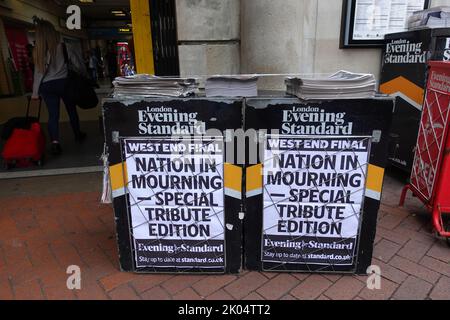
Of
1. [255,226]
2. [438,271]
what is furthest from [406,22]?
[255,226]

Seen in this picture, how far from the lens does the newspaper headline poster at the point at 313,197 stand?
226 cm

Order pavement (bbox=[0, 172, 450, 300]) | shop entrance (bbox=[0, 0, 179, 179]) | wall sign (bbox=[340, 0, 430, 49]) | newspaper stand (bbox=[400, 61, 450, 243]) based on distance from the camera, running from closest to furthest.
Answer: pavement (bbox=[0, 172, 450, 300])
newspaper stand (bbox=[400, 61, 450, 243])
wall sign (bbox=[340, 0, 430, 49])
shop entrance (bbox=[0, 0, 179, 179])

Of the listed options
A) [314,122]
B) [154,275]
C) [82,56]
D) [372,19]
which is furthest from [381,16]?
[82,56]

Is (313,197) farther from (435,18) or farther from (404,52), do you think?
(435,18)

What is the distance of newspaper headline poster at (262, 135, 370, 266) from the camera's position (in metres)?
2.26

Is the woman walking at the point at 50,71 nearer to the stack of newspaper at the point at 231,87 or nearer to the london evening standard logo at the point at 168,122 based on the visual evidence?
the london evening standard logo at the point at 168,122

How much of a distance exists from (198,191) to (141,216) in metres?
0.47

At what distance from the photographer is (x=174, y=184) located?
2381 millimetres

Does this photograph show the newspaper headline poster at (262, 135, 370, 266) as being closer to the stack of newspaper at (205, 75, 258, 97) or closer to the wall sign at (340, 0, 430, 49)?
the stack of newspaper at (205, 75, 258, 97)

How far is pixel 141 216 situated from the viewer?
2451mm

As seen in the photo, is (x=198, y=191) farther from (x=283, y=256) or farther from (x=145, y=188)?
(x=283, y=256)

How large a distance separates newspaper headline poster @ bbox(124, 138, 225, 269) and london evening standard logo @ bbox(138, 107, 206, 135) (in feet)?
0.21

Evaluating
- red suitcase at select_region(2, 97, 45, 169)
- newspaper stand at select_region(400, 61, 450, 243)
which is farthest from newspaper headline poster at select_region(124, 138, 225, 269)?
red suitcase at select_region(2, 97, 45, 169)

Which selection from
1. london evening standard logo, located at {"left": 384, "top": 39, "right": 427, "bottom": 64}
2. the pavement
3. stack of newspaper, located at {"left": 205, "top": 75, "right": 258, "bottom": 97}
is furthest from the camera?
london evening standard logo, located at {"left": 384, "top": 39, "right": 427, "bottom": 64}
